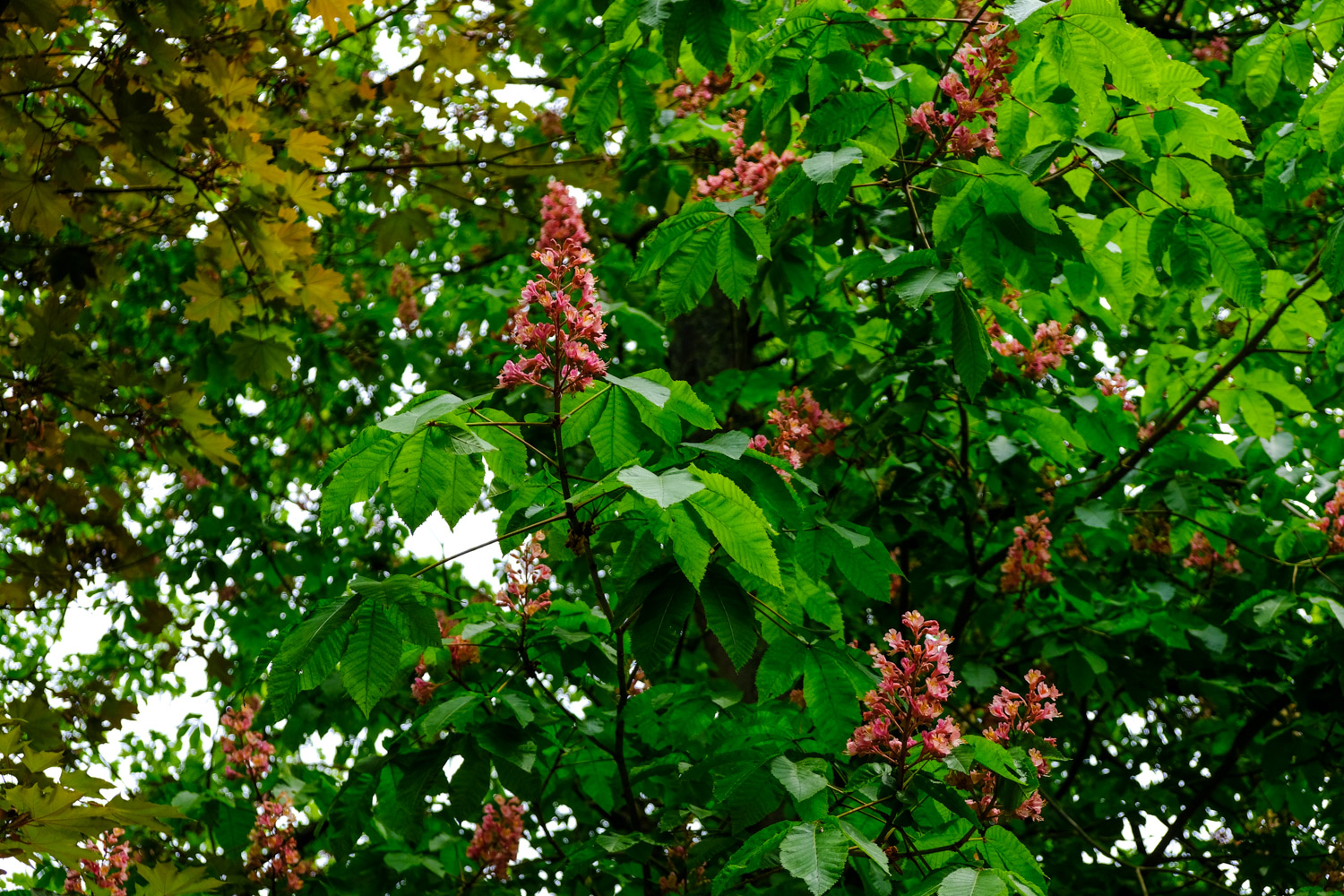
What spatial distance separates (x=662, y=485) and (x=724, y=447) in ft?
1.34

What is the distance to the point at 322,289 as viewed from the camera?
11.9 ft

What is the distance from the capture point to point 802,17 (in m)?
2.60

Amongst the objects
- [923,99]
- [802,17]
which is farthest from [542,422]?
[923,99]

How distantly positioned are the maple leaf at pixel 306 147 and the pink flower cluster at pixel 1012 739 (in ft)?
8.80

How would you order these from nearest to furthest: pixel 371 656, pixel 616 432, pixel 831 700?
pixel 371 656 → pixel 616 432 → pixel 831 700

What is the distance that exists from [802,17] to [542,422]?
53.5 inches

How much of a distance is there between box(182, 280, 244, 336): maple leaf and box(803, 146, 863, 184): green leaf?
1.97 meters

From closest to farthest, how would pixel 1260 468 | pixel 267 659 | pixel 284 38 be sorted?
pixel 267 659 → pixel 284 38 → pixel 1260 468

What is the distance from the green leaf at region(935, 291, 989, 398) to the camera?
7.93ft

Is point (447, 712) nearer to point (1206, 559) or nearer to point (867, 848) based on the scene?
point (867, 848)

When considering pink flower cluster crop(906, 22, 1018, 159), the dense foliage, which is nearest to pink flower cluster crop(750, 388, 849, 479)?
the dense foliage

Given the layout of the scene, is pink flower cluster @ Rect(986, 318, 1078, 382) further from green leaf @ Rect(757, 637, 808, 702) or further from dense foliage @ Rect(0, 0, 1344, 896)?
green leaf @ Rect(757, 637, 808, 702)

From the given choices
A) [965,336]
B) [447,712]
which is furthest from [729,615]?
[965,336]

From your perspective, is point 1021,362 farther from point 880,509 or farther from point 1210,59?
point 1210,59
